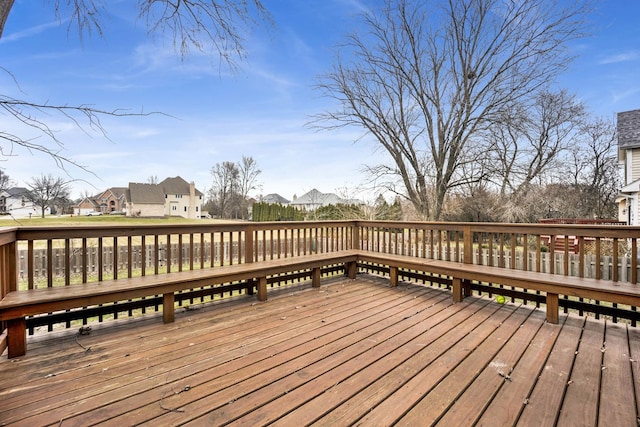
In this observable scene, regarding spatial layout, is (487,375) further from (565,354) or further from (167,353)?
(167,353)

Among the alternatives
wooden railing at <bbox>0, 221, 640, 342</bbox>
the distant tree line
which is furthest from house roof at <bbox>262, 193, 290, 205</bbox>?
wooden railing at <bbox>0, 221, 640, 342</bbox>

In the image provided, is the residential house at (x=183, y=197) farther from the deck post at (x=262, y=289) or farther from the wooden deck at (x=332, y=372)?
the wooden deck at (x=332, y=372)

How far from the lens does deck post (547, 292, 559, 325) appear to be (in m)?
3.12

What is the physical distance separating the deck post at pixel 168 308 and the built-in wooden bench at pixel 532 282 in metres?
2.93

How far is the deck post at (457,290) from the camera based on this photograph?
3.87 metres

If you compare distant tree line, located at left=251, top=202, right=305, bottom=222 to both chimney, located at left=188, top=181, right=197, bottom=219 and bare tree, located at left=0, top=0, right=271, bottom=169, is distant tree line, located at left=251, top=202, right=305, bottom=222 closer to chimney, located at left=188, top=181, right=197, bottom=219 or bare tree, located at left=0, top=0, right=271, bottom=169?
chimney, located at left=188, top=181, right=197, bottom=219

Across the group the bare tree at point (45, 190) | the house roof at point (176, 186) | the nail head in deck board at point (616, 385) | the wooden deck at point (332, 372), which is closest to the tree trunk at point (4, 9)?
the bare tree at point (45, 190)

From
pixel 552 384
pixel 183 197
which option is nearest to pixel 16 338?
pixel 552 384

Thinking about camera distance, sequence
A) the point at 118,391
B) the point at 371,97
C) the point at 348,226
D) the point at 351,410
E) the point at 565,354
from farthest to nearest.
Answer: the point at 371,97
the point at 348,226
the point at 565,354
the point at 118,391
the point at 351,410

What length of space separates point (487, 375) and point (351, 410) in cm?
107

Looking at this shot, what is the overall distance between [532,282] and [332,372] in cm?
250

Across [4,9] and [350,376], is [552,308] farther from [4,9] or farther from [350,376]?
[4,9]

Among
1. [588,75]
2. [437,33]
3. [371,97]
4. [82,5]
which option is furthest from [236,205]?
[82,5]

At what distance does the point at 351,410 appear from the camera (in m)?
1.73
